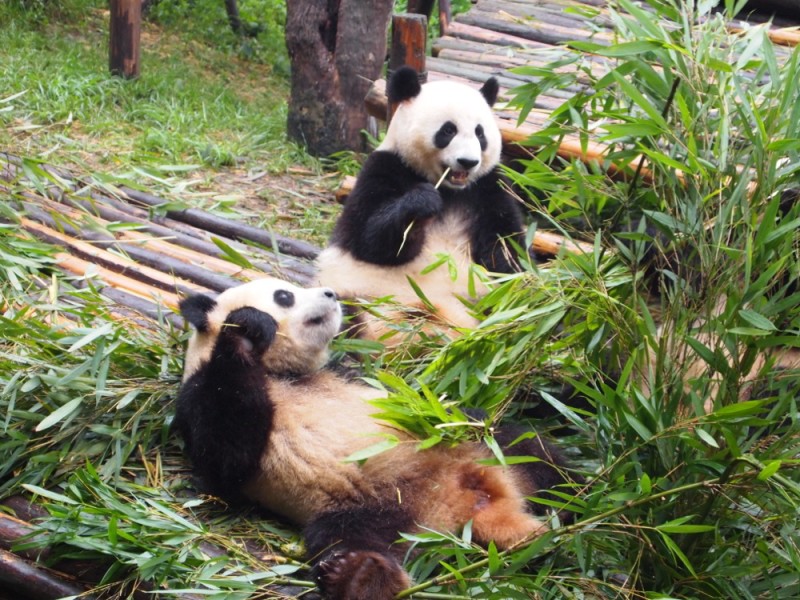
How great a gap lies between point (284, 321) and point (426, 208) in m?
0.86

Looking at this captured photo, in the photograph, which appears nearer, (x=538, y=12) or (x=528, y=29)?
(x=528, y=29)

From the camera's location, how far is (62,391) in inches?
120

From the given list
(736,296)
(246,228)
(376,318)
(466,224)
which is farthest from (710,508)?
(246,228)

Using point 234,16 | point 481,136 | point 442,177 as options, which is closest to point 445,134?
point 481,136

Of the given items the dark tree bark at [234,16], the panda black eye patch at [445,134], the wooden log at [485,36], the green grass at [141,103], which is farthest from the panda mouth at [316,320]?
the dark tree bark at [234,16]

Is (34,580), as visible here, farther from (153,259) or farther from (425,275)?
(153,259)

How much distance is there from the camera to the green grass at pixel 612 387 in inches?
86.0

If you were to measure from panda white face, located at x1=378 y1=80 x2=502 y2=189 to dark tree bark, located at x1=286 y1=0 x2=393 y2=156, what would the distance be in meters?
2.76

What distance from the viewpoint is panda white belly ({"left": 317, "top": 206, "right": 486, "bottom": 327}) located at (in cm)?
360

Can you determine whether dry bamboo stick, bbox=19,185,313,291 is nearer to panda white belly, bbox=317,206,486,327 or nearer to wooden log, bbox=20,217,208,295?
wooden log, bbox=20,217,208,295

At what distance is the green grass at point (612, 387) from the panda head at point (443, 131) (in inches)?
28.7

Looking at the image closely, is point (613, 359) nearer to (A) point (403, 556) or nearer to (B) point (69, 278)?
(A) point (403, 556)

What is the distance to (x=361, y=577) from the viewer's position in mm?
2328

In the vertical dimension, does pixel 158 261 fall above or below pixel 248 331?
below
